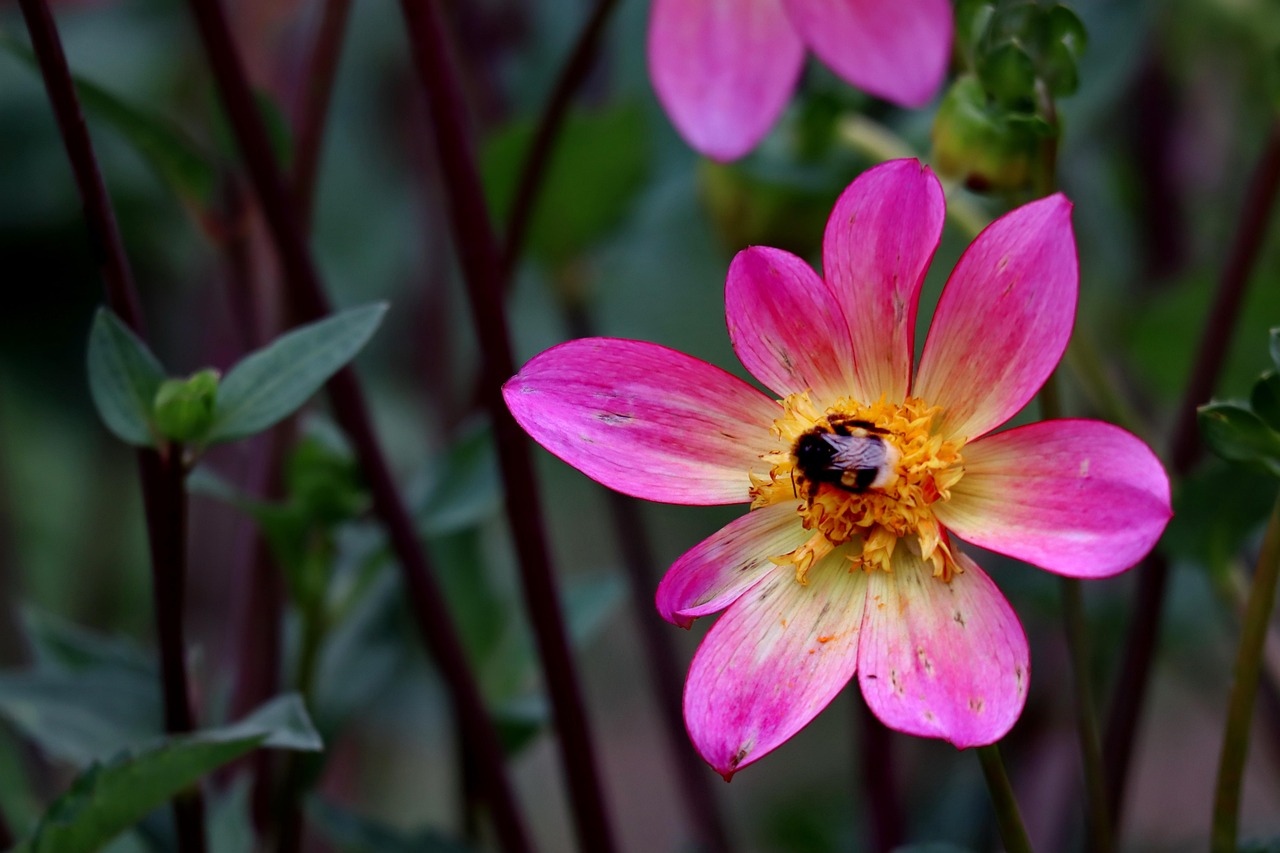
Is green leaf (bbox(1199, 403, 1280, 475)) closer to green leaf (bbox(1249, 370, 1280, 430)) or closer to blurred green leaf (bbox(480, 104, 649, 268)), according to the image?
green leaf (bbox(1249, 370, 1280, 430))

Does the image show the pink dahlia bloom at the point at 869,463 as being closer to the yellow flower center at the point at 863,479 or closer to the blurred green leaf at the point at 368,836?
the yellow flower center at the point at 863,479

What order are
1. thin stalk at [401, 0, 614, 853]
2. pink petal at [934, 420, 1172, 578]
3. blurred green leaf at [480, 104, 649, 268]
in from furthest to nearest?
blurred green leaf at [480, 104, 649, 268]
thin stalk at [401, 0, 614, 853]
pink petal at [934, 420, 1172, 578]

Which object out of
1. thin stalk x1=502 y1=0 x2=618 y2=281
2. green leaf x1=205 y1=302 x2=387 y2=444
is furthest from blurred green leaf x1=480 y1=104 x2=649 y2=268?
green leaf x1=205 y1=302 x2=387 y2=444

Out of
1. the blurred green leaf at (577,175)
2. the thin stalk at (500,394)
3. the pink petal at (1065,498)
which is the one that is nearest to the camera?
the pink petal at (1065,498)

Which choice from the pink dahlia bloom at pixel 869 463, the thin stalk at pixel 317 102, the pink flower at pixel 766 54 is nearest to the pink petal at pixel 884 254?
the pink dahlia bloom at pixel 869 463

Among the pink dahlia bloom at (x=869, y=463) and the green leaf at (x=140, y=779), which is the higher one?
the pink dahlia bloom at (x=869, y=463)

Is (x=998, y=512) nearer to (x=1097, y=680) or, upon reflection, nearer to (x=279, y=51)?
(x=1097, y=680)

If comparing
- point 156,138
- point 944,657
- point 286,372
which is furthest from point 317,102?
point 944,657
